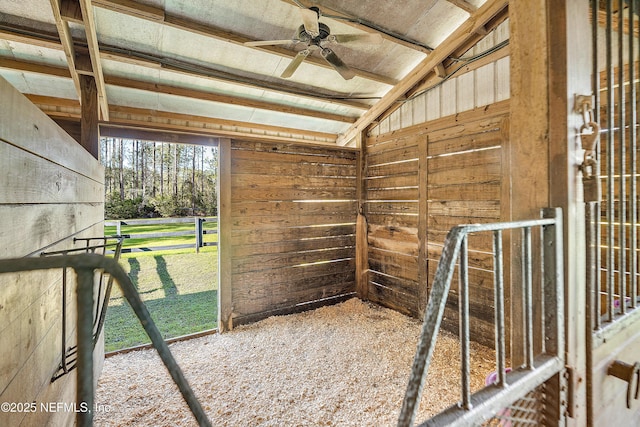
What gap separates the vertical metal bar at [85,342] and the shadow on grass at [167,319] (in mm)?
2667

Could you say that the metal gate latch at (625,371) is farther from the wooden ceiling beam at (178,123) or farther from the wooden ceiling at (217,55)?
the wooden ceiling beam at (178,123)

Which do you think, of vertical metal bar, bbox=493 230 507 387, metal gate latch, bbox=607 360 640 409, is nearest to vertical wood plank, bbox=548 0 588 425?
metal gate latch, bbox=607 360 640 409

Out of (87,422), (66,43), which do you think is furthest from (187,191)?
(87,422)

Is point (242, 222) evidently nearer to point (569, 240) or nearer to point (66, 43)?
point (66, 43)

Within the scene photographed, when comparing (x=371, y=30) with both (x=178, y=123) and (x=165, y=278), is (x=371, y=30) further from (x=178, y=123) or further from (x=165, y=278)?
(x=165, y=278)

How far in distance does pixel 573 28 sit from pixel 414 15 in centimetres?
155

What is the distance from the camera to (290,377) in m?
2.08

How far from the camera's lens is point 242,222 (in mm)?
2994

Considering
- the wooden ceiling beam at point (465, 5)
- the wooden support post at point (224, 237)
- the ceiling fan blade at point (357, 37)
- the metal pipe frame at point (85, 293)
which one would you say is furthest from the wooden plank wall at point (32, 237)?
the wooden ceiling beam at point (465, 5)

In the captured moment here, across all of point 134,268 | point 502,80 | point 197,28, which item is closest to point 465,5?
point 502,80

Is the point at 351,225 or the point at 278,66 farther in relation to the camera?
the point at 351,225

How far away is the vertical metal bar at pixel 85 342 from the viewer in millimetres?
374

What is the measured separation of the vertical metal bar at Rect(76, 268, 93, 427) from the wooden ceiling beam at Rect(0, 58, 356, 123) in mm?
2973

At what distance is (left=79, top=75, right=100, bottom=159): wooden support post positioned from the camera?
2.03m
